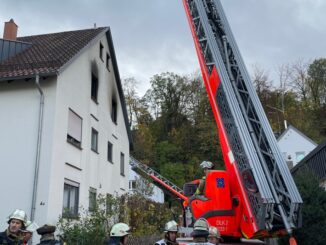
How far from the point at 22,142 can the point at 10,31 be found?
24.7 feet

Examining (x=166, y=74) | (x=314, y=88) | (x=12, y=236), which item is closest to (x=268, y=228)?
(x=12, y=236)

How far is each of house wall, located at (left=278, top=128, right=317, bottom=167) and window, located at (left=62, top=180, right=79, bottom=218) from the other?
26.7 meters

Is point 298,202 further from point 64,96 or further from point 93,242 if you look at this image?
point 64,96

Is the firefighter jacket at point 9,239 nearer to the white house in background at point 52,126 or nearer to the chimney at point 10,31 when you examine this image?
the white house in background at point 52,126

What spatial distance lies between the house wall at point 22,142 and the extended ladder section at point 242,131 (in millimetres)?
6151

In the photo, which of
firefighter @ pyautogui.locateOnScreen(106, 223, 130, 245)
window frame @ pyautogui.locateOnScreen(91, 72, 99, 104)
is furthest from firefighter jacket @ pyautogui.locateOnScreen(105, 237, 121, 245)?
window frame @ pyautogui.locateOnScreen(91, 72, 99, 104)

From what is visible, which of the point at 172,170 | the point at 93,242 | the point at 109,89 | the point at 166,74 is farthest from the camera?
the point at 166,74

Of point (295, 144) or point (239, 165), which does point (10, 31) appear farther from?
point (295, 144)

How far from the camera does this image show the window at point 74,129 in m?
13.8

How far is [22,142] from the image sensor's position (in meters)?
12.3

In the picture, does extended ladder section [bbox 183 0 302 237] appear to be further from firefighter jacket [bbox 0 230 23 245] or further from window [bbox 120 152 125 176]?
window [bbox 120 152 125 176]

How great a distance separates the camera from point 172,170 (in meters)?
48.8

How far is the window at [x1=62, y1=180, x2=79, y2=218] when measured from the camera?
1310 centimetres

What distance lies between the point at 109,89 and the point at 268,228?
47.0ft
